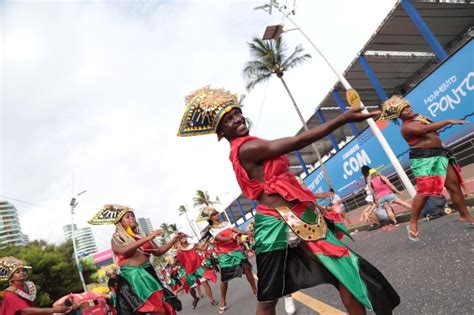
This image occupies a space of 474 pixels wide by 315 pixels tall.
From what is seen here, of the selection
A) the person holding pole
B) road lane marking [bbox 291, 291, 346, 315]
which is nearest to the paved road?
road lane marking [bbox 291, 291, 346, 315]

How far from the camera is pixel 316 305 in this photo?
3932 millimetres

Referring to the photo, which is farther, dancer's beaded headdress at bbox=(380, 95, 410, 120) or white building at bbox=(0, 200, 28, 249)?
white building at bbox=(0, 200, 28, 249)

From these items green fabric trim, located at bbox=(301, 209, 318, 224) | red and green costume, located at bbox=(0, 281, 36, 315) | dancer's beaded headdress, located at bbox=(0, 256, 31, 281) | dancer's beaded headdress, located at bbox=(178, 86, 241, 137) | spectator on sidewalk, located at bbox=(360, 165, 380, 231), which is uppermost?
dancer's beaded headdress, located at bbox=(178, 86, 241, 137)

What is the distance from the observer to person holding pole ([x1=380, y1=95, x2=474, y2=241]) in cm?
413

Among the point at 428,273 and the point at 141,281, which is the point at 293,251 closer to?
the point at 428,273

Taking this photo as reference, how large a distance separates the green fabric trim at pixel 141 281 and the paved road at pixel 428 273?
1539 mm

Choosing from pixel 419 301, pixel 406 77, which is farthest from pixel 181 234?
pixel 406 77

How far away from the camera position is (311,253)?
209 centimetres

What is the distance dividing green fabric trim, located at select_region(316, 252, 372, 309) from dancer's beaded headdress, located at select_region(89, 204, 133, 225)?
2928mm

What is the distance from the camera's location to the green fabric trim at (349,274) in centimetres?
191

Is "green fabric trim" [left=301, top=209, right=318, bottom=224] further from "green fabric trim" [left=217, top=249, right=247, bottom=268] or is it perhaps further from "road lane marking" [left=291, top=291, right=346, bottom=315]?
"green fabric trim" [left=217, top=249, right=247, bottom=268]

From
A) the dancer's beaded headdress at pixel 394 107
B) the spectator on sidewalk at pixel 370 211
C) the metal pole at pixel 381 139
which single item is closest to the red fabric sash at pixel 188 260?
the spectator on sidewalk at pixel 370 211

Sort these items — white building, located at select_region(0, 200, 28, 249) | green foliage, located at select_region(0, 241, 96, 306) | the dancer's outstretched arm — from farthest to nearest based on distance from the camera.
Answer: white building, located at select_region(0, 200, 28, 249) → green foliage, located at select_region(0, 241, 96, 306) → the dancer's outstretched arm

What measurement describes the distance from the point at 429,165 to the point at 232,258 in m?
3.53
